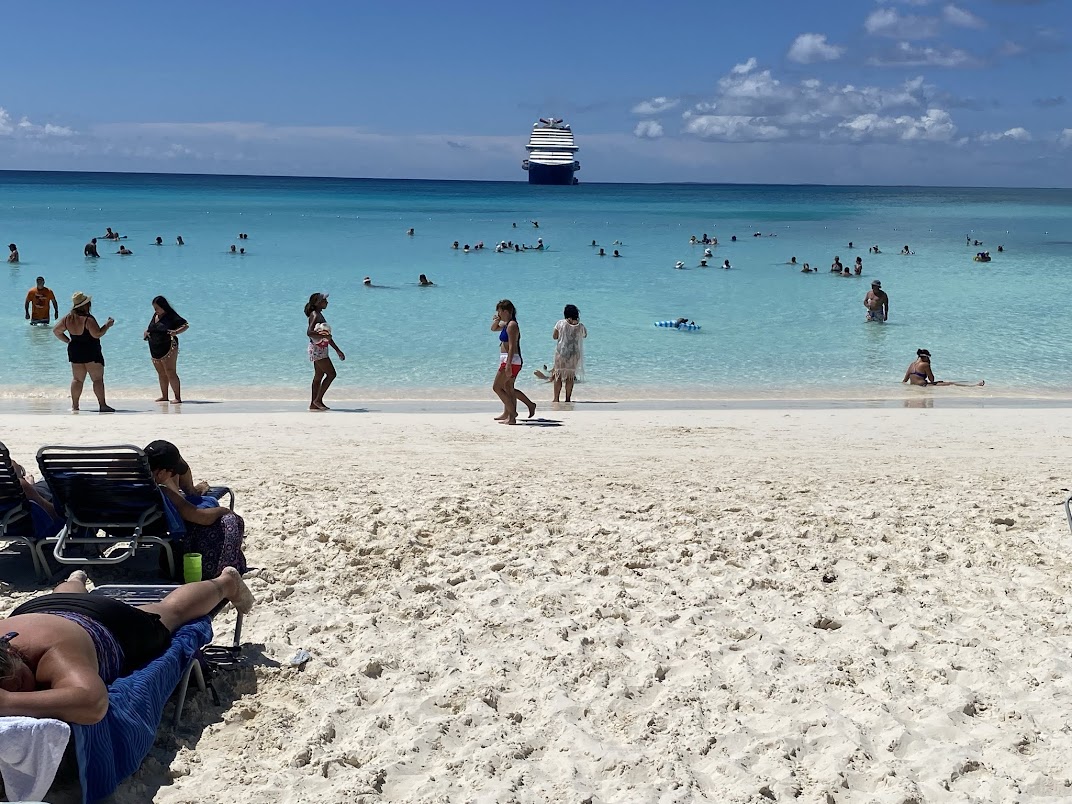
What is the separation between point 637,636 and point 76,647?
2378 millimetres

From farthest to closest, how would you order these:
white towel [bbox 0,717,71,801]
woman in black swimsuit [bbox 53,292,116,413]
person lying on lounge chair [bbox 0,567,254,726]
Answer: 1. woman in black swimsuit [bbox 53,292,116,413]
2. person lying on lounge chair [bbox 0,567,254,726]
3. white towel [bbox 0,717,71,801]

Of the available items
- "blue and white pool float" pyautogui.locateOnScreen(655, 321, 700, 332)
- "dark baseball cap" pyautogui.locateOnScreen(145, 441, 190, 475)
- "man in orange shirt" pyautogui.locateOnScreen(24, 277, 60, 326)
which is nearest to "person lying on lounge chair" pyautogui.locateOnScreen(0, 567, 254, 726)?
"dark baseball cap" pyautogui.locateOnScreen(145, 441, 190, 475)

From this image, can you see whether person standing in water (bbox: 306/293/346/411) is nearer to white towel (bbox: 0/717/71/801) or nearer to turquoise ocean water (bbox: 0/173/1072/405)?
turquoise ocean water (bbox: 0/173/1072/405)

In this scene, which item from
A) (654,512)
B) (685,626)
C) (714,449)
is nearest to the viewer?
(685,626)

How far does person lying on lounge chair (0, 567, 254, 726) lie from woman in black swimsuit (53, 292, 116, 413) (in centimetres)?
754

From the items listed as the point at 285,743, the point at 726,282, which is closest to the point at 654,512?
the point at 285,743

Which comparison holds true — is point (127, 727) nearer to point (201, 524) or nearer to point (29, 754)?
point (29, 754)

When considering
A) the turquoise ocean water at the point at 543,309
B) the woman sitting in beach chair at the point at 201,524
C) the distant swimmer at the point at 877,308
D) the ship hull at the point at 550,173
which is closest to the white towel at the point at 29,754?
the woman sitting in beach chair at the point at 201,524

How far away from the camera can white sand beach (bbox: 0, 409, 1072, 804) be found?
12.1ft

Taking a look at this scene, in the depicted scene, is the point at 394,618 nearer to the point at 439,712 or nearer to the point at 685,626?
the point at 439,712

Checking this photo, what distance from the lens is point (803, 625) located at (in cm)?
492

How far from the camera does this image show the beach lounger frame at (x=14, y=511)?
217 inches

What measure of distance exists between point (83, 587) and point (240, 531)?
110 cm

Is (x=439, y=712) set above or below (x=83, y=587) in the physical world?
below
